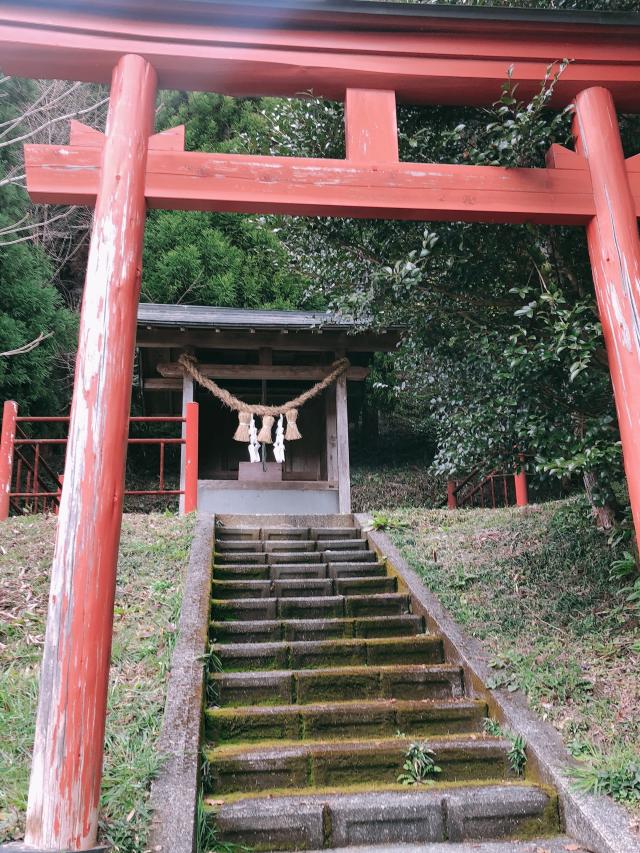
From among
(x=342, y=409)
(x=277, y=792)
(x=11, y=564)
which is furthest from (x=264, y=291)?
(x=277, y=792)

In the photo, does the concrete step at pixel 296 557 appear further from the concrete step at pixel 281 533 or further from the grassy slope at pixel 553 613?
the grassy slope at pixel 553 613

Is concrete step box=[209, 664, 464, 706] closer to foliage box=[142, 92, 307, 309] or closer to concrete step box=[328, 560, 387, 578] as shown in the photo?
concrete step box=[328, 560, 387, 578]

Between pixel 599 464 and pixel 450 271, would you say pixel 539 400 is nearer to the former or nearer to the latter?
pixel 599 464

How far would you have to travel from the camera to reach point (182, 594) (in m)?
4.96

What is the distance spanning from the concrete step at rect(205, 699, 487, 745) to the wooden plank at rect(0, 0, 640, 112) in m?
3.87

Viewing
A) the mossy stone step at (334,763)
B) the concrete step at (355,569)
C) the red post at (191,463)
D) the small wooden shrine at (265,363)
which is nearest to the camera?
the mossy stone step at (334,763)

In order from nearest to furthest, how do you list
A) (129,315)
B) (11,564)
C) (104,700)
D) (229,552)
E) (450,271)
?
(104,700) → (129,315) → (450,271) → (11,564) → (229,552)

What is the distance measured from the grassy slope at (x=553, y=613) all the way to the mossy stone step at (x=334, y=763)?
51 centimetres

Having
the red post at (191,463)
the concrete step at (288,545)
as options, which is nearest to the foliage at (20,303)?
the red post at (191,463)

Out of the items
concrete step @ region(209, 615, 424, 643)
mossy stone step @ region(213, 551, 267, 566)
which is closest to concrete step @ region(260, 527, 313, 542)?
mossy stone step @ region(213, 551, 267, 566)

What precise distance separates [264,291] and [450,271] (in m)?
10.3

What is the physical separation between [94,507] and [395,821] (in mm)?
2153

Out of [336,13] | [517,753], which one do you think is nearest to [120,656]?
[517,753]

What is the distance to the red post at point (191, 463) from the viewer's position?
751 centimetres
